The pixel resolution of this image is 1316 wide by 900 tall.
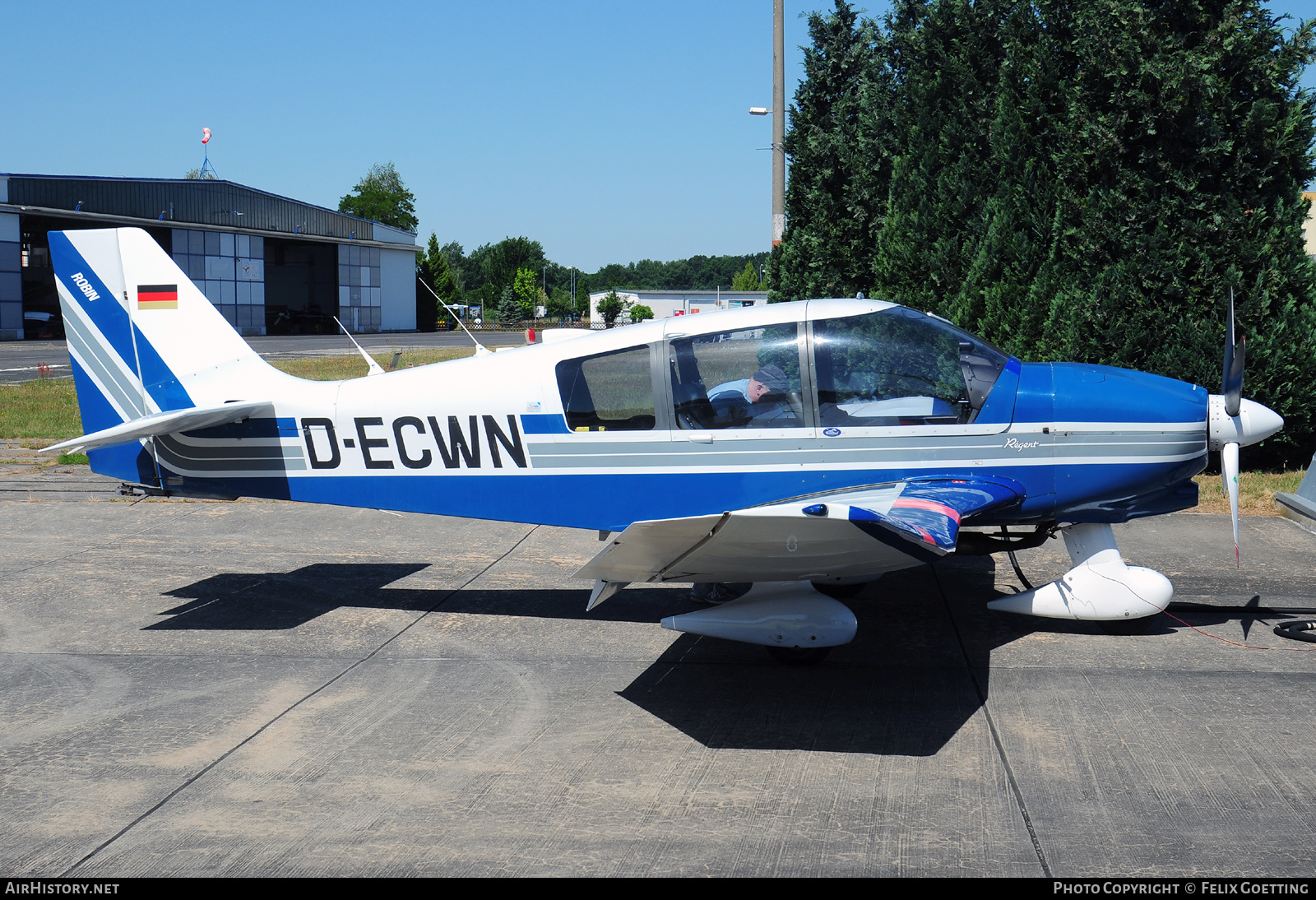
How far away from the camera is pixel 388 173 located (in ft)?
379

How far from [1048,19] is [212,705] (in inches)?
447

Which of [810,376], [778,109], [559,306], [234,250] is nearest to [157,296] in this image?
[810,376]

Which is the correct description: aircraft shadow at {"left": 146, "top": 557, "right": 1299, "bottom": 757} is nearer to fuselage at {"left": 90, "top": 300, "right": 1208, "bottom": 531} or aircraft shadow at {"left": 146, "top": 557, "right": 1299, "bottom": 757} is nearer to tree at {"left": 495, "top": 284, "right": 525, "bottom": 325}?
fuselage at {"left": 90, "top": 300, "right": 1208, "bottom": 531}

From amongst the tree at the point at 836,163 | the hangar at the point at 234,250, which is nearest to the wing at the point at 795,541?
the tree at the point at 836,163

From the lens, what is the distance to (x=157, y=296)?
7082 millimetres

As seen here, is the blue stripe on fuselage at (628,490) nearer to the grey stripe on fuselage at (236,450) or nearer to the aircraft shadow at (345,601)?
the grey stripe on fuselage at (236,450)

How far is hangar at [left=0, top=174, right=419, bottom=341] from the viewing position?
45.6 meters

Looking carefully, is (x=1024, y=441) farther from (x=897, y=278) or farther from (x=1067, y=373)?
(x=897, y=278)

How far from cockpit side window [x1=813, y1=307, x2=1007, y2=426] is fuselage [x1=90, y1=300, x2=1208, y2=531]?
1cm

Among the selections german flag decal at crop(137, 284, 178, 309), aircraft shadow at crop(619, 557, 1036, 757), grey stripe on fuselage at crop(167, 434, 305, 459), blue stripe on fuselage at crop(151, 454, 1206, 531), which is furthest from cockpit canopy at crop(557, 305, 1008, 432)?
german flag decal at crop(137, 284, 178, 309)

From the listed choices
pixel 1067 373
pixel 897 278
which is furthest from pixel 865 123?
pixel 1067 373

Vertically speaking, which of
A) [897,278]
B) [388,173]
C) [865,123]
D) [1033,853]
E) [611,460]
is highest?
[388,173]

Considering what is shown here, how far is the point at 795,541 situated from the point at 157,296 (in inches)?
198

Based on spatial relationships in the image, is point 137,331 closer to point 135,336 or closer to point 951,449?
point 135,336
